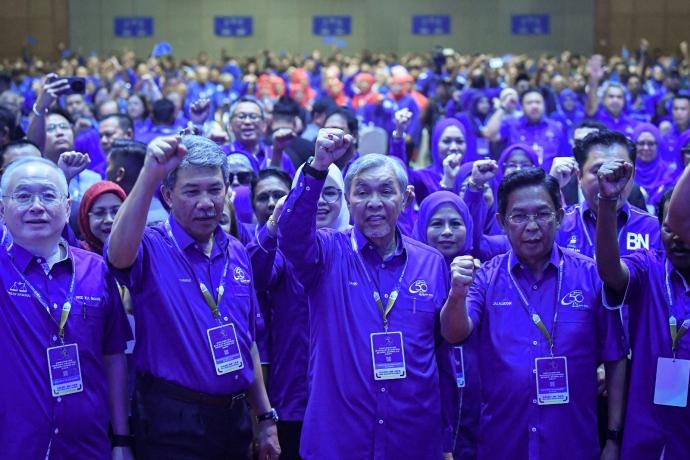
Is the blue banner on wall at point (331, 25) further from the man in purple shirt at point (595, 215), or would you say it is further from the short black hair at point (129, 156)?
the man in purple shirt at point (595, 215)

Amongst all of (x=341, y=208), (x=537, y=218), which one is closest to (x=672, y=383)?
(x=537, y=218)

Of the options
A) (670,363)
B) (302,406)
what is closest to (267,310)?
(302,406)

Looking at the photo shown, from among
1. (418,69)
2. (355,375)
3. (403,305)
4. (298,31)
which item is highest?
(298,31)

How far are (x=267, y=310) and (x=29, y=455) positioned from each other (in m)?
1.39

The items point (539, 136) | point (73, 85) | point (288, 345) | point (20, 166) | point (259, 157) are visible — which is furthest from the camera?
point (539, 136)

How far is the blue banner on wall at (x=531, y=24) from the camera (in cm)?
2645

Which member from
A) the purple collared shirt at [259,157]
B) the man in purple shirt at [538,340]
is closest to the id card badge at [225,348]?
the man in purple shirt at [538,340]

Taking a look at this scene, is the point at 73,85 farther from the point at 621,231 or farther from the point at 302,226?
the point at 621,231

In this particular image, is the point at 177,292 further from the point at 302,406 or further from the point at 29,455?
the point at 302,406

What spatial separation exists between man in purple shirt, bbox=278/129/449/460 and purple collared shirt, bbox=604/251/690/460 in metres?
0.69

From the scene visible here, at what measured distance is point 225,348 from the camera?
11.1 ft

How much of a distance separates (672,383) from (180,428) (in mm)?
1705

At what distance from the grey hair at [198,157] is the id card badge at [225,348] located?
55 centimetres

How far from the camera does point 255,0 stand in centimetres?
2712
